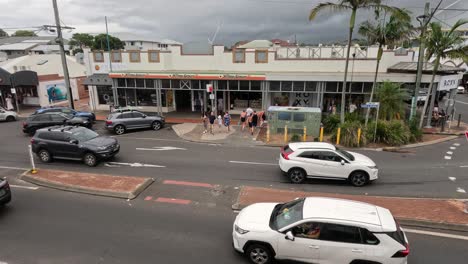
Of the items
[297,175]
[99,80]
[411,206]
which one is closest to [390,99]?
[297,175]

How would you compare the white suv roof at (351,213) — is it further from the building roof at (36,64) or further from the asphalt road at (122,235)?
the building roof at (36,64)

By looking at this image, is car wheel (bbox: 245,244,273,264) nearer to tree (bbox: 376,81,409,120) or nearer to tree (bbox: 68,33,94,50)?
tree (bbox: 376,81,409,120)

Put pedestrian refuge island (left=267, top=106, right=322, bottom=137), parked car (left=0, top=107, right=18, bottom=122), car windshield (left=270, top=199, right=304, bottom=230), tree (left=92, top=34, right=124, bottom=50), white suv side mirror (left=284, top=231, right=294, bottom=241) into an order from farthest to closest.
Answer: tree (left=92, top=34, right=124, bottom=50) → parked car (left=0, top=107, right=18, bottom=122) → pedestrian refuge island (left=267, top=106, right=322, bottom=137) → car windshield (left=270, top=199, right=304, bottom=230) → white suv side mirror (left=284, top=231, right=294, bottom=241)

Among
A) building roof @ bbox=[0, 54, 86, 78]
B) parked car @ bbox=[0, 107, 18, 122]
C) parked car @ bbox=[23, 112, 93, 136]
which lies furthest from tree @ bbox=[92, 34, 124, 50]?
parked car @ bbox=[23, 112, 93, 136]

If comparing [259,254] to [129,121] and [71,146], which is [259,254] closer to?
[71,146]

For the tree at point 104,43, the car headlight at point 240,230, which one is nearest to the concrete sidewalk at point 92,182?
the car headlight at point 240,230

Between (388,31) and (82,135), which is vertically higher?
(388,31)

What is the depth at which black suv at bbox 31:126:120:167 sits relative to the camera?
540 inches

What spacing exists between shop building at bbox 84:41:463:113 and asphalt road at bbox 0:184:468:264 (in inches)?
636

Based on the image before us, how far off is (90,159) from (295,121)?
1203 centimetres

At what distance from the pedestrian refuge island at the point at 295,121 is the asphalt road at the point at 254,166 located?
2.90 metres

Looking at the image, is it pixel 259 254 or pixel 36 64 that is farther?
pixel 36 64

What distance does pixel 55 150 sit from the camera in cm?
1402

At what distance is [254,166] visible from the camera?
13.8 meters
